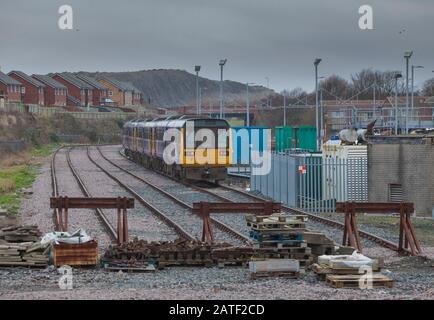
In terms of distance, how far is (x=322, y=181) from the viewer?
3048 cm

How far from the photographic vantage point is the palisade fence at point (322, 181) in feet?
97.5

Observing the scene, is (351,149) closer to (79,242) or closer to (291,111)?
(79,242)

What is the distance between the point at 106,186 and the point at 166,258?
74.2 feet

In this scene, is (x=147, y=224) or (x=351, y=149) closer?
(x=147, y=224)

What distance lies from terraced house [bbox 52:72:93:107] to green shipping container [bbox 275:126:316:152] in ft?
359

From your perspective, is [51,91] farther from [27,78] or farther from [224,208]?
[224,208]

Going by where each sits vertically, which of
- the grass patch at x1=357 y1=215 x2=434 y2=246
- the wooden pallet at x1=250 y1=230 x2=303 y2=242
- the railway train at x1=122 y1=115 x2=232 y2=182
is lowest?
the grass patch at x1=357 y1=215 x2=434 y2=246

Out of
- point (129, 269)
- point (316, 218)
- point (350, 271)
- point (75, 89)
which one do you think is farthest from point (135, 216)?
point (75, 89)

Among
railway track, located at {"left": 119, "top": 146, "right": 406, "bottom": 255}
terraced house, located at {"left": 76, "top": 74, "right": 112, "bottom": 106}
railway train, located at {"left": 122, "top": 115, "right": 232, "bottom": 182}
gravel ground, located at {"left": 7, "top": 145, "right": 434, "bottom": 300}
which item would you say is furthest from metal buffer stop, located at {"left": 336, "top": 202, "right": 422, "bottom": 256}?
terraced house, located at {"left": 76, "top": 74, "right": 112, "bottom": 106}

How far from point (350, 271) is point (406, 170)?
1535 centimetres

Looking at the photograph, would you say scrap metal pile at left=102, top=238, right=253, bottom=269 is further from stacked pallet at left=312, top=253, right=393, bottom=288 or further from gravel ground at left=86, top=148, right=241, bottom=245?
gravel ground at left=86, top=148, right=241, bottom=245

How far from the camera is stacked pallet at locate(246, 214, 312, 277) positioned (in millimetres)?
16609
